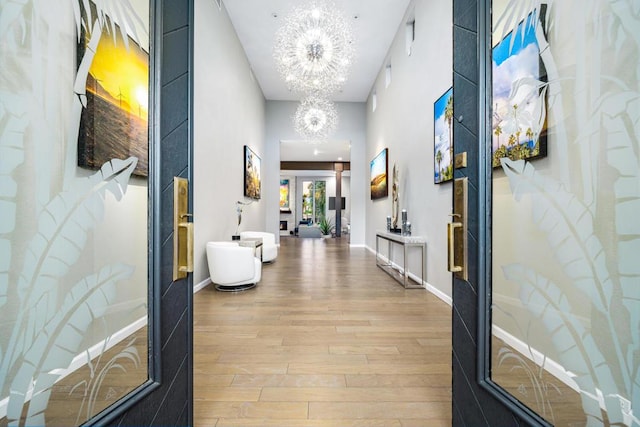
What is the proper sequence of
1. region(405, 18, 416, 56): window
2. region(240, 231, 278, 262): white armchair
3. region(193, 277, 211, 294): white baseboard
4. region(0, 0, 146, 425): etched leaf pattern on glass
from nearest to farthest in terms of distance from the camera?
region(0, 0, 146, 425): etched leaf pattern on glass → region(193, 277, 211, 294): white baseboard → region(405, 18, 416, 56): window → region(240, 231, 278, 262): white armchair

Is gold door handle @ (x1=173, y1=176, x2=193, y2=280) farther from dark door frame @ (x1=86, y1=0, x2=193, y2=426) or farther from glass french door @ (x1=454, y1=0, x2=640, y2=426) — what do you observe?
glass french door @ (x1=454, y1=0, x2=640, y2=426)

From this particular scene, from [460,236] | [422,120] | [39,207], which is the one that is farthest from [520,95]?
[422,120]

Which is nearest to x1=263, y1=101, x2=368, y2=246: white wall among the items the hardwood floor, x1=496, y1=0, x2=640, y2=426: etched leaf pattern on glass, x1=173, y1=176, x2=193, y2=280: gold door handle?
the hardwood floor

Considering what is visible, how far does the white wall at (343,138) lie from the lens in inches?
360

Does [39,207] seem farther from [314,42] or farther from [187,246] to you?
[314,42]

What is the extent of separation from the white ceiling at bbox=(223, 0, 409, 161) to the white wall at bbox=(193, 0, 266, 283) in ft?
0.90

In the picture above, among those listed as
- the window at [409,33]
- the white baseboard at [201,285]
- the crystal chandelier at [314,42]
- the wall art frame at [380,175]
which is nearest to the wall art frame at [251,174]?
the crystal chandelier at [314,42]

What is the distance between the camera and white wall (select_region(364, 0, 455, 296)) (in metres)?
3.60

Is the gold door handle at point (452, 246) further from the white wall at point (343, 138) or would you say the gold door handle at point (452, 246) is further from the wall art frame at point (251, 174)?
the white wall at point (343, 138)

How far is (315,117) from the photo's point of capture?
271 inches

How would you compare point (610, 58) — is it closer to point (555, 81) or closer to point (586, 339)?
point (555, 81)

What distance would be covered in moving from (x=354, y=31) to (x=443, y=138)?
335 centimetres

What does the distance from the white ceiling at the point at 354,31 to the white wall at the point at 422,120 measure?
275mm

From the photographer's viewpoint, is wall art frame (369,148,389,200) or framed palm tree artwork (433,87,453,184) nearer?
framed palm tree artwork (433,87,453,184)
